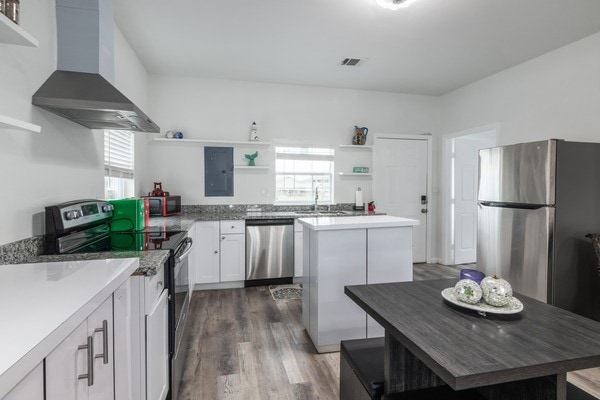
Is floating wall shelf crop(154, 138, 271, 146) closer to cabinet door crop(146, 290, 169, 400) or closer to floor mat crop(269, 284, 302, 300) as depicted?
floor mat crop(269, 284, 302, 300)

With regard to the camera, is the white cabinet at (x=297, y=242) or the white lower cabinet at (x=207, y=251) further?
the white cabinet at (x=297, y=242)

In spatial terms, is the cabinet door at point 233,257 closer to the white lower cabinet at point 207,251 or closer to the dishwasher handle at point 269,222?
the white lower cabinet at point 207,251

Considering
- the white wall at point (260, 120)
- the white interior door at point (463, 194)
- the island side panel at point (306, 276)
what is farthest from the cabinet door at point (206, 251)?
the white interior door at point (463, 194)

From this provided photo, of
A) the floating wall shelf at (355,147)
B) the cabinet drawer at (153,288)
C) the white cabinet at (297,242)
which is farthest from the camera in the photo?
the floating wall shelf at (355,147)

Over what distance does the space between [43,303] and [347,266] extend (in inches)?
74.6

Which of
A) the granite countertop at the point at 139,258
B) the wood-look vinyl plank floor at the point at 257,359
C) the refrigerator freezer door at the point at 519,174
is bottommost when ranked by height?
the wood-look vinyl plank floor at the point at 257,359

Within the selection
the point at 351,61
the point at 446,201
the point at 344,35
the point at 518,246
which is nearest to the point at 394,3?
the point at 344,35

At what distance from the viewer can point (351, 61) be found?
12.3 feet

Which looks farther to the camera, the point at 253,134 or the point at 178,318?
the point at 253,134

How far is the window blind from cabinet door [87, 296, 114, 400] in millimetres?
2097

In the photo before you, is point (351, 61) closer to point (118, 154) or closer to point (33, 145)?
point (118, 154)

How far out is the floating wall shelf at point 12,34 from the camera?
119cm

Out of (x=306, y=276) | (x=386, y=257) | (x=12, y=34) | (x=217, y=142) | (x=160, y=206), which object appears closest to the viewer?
(x=12, y=34)

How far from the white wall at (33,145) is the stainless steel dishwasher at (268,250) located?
2.04 meters
